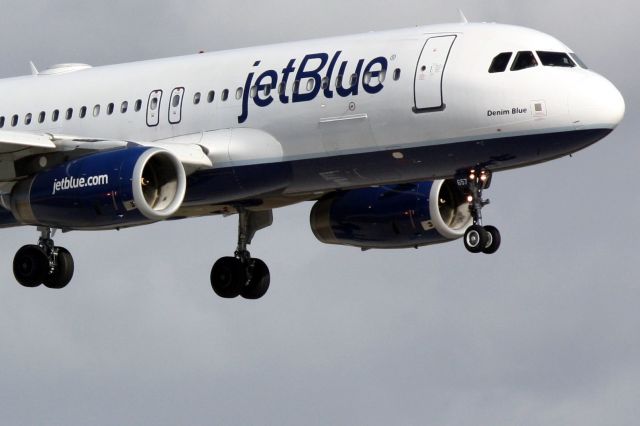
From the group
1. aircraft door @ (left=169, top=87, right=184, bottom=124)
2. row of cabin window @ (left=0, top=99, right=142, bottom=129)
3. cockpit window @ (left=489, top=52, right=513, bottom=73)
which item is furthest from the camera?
row of cabin window @ (left=0, top=99, right=142, bottom=129)

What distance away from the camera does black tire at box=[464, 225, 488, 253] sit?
58.0m

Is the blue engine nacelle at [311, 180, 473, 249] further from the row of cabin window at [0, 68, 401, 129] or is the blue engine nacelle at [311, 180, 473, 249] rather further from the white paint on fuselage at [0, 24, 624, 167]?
the row of cabin window at [0, 68, 401, 129]

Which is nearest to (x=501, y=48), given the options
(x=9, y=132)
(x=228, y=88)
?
(x=228, y=88)

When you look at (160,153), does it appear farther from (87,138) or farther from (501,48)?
(501,48)

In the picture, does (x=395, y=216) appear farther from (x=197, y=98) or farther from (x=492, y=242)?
(x=492, y=242)

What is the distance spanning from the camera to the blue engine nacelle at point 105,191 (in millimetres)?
57688

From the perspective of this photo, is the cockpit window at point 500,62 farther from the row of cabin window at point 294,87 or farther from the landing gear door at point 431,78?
the row of cabin window at point 294,87

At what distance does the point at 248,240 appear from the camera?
65688 mm

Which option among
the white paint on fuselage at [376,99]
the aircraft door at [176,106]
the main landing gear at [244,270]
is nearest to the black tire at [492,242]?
the white paint on fuselage at [376,99]

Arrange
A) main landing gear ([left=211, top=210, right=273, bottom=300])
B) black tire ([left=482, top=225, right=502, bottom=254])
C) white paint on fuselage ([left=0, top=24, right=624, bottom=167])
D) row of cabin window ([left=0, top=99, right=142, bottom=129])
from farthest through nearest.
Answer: main landing gear ([left=211, top=210, right=273, bottom=300]) < row of cabin window ([left=0, top=99, right=142, bottom=129]) < black tire ([left=482, top=225, right=502, bottom=254]) < white paint on fuselage ([left=0, top=24, right=624, bottom=167])

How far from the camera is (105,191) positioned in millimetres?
57750

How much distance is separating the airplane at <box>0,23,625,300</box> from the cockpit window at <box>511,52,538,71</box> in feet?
0.19

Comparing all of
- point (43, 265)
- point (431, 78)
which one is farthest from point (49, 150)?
point (431, 78)

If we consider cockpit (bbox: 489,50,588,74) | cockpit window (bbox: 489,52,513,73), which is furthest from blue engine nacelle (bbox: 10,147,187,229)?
cockpit (bbox: 489,50,588,74)
